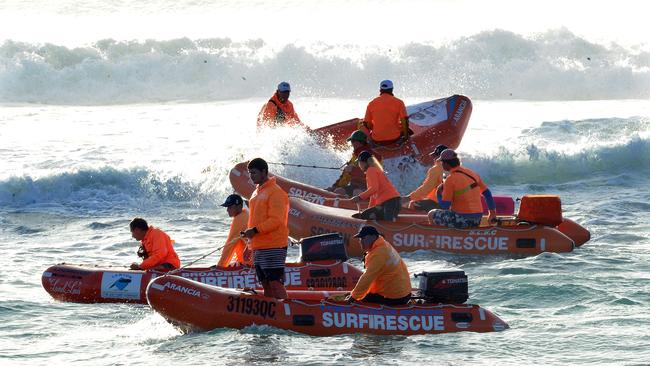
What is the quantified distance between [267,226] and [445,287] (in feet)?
5.82

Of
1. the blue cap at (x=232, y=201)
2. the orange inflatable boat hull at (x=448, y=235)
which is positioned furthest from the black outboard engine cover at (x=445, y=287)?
the orange inflatable boat hull at (x=448, y=235)

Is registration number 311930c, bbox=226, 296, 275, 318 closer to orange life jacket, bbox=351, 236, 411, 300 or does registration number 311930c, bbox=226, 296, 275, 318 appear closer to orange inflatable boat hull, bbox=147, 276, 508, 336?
orange inflatable boat hull, bbox=147, 276, 508, 336

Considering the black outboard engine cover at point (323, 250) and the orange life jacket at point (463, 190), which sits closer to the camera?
the black outboard engine cover at point (323, 250)

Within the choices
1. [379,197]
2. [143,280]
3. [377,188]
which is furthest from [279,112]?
[143,280]

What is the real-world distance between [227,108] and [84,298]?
18814mm

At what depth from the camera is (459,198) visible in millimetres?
14297

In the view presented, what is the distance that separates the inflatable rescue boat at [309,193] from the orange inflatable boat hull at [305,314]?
508 centimetres

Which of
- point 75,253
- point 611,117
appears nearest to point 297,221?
point 75,253

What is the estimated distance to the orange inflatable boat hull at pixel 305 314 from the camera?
1065cm

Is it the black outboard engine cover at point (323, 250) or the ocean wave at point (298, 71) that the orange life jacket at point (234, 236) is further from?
the ocean wave at point (298, 71)

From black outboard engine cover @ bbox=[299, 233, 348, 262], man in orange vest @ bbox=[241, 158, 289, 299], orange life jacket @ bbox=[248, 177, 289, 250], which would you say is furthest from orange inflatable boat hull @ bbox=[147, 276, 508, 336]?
black outboard engine cover @ bbox=[299, 233, 348, 262]

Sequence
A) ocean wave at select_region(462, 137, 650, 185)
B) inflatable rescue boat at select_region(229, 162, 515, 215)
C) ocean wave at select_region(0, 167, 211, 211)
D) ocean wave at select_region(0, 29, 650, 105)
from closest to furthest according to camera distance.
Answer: inflatable rescue boat at select_region(229, 162, 515, 215) → ocean wave at select_region(0, 167, 211, 211) → ocean wave at select_region(462, 137, 650, 185) → ocean wave at select_region(0, 29, 650, 105)

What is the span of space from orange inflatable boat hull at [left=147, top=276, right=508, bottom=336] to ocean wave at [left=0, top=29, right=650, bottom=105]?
72.3 ft

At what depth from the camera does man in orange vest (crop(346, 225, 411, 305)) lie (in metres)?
10.6
